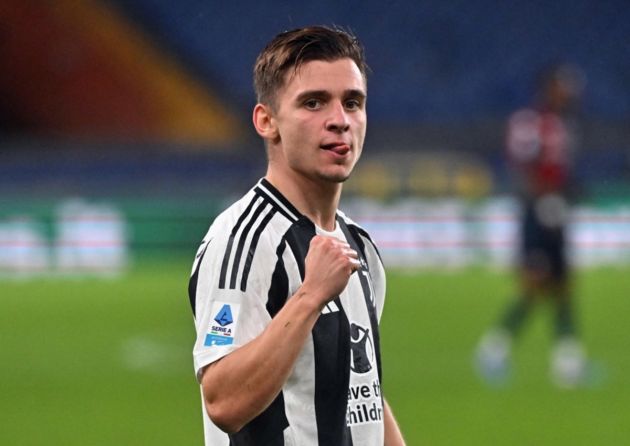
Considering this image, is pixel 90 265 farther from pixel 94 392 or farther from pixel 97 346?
pixel 94 392

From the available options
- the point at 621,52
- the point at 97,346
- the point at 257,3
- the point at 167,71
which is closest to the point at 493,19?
the point at 621,52

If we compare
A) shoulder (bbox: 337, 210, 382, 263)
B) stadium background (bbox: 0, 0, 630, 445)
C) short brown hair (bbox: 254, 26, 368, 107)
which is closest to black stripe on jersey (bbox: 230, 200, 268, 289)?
short brown hair (bbox: 254, 26, 368, 107)

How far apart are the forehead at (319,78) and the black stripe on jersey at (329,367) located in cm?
32

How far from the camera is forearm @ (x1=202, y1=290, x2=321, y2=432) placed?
2953 millimetres

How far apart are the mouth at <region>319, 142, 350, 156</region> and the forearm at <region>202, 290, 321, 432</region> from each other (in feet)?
1.21

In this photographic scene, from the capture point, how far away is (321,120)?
10.5ft

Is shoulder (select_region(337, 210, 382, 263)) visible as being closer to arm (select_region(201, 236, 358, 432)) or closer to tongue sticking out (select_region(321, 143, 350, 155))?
tongue sticking out (select_region(321, 143, 350, 155))

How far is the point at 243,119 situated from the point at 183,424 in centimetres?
1249

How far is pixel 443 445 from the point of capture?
9.24m

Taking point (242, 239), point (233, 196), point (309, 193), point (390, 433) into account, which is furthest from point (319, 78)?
point (233, 196)

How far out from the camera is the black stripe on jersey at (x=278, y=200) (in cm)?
327

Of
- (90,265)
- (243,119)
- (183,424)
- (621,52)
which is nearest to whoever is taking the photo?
(183,424)

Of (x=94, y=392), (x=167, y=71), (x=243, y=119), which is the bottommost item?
(x=94, y=392)

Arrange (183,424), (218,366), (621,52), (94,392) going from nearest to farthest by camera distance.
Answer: (218,366)
(183,424)
(94,392)
(621,52)
